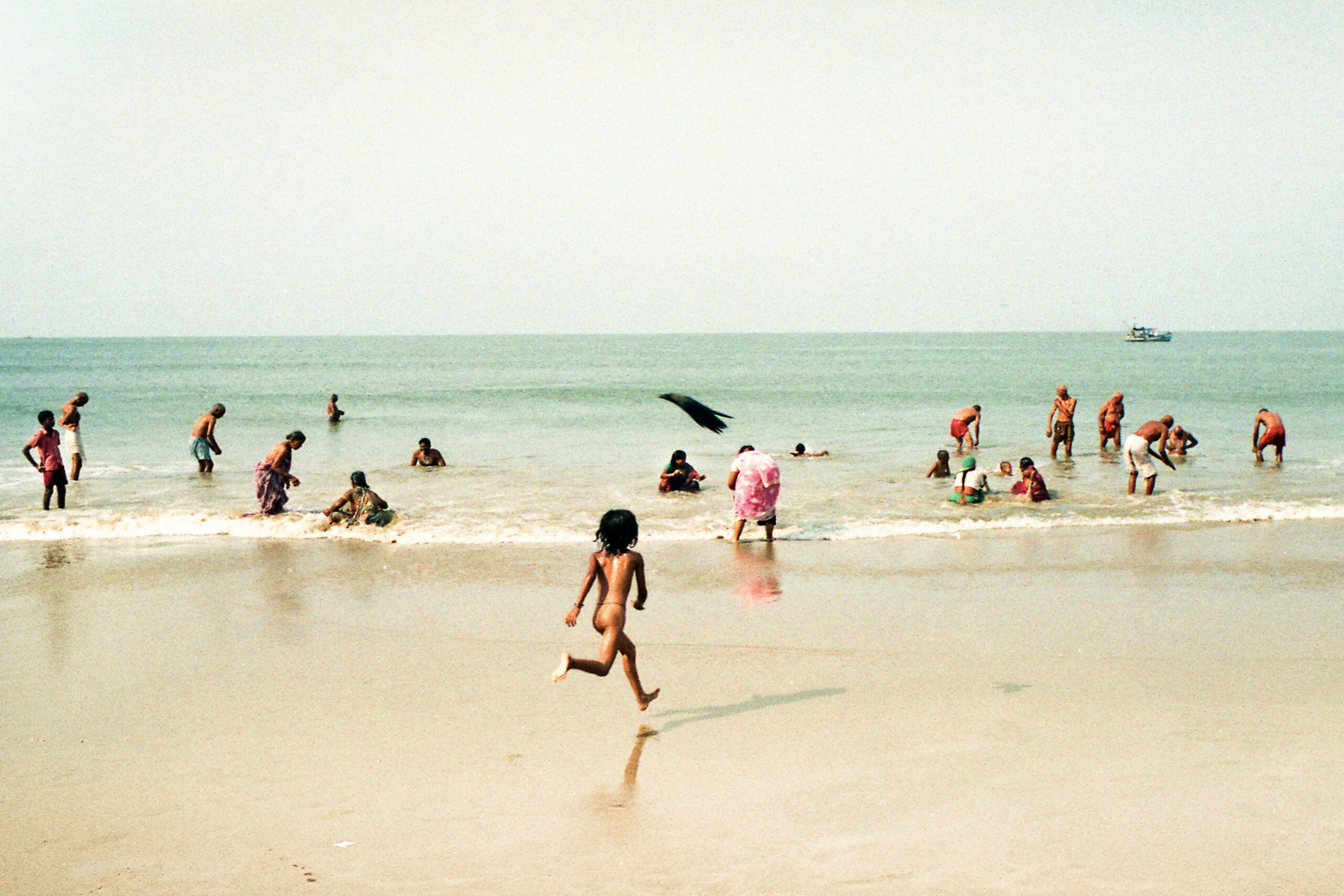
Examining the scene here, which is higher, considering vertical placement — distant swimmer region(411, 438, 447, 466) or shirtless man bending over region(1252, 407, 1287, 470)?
shirtless man bending over region(1252, 407, 1287, 470)

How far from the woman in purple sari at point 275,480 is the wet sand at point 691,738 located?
382 cm

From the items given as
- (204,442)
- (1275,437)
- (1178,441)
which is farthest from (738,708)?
(1178,441)

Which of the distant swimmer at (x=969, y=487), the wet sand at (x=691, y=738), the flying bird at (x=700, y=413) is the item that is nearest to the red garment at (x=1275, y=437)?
the distant swimmer at (x=969, y=487)

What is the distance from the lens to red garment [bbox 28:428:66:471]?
46.6 ft

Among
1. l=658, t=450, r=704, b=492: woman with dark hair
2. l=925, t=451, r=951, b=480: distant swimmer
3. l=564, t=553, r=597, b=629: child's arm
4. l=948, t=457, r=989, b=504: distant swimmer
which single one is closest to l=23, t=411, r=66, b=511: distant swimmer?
l=658, t=450, r=704, b=492: woman with dark hair

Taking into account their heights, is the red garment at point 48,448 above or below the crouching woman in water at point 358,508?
above

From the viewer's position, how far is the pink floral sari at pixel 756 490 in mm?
12102

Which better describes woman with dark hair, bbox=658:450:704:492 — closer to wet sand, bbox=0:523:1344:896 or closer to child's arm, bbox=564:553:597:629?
wet sand, bbox=0:523:1344:896

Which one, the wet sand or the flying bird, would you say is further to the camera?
the flying bird

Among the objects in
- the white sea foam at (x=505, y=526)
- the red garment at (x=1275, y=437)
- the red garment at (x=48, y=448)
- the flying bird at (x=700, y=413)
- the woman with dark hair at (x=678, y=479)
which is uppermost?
the flying bird at (x=700, y=413)

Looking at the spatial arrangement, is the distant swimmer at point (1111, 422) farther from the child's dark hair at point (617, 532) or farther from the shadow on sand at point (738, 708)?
the child's dark hair at point (617, 532)

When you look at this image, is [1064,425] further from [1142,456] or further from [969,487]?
[969,487]

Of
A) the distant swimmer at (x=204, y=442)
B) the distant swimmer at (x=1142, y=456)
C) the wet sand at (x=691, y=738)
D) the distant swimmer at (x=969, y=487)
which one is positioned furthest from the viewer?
the distant swimmer at (x=204, y=442)

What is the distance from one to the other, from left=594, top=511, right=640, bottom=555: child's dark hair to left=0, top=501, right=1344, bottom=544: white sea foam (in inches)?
269
